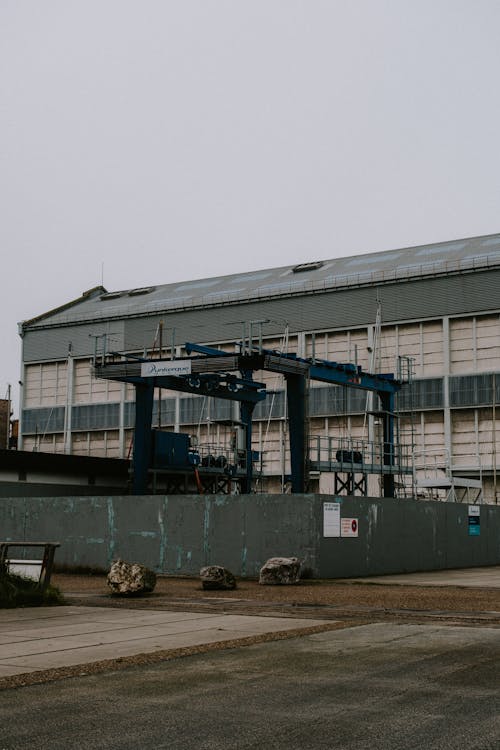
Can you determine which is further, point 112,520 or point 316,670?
point 112,520

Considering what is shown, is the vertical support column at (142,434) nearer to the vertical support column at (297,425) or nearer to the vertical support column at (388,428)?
the vertical support column at (297,425)

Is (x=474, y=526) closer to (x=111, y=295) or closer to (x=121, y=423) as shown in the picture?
(x=121, y=423)

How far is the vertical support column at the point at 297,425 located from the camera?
3597 cm

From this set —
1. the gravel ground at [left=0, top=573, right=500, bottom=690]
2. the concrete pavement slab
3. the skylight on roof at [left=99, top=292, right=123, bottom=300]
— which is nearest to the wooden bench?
the gravel ground at [left=0, top=573, right=500, bottom=690]

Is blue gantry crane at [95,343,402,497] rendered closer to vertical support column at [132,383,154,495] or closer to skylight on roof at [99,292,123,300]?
vertical support column at [132,383,154,495]

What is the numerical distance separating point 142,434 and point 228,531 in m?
12.6

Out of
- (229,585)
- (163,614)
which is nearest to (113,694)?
(163,614)

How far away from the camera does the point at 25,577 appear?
1883 centimetres

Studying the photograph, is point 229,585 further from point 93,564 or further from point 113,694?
point 113,694

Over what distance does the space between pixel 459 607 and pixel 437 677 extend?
28.8 ft

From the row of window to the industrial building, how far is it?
0.09 meters

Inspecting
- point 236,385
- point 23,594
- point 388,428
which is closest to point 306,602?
point 23,594

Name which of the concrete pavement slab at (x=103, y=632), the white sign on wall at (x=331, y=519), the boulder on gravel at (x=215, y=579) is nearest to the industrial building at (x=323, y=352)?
the white sign on wall at (x=331, y=519)

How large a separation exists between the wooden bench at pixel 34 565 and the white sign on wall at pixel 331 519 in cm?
928
